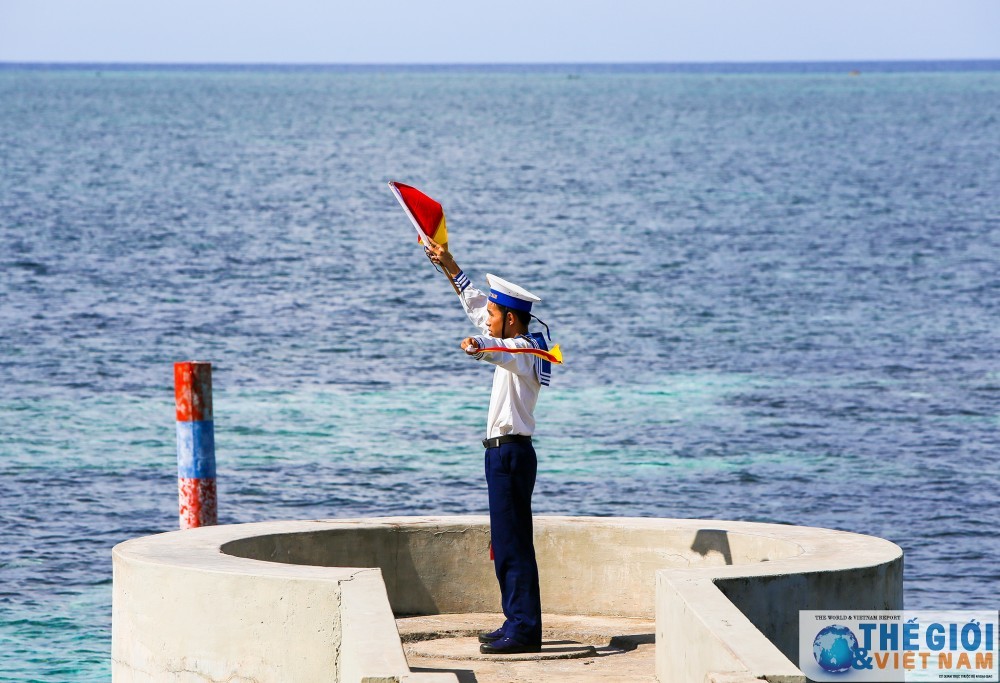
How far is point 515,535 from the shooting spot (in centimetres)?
802

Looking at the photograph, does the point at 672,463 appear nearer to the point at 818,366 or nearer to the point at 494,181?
the point at 818,366

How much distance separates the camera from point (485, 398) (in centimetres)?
2481

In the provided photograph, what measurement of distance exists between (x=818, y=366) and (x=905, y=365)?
1.58 meters

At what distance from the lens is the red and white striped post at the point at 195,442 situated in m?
9.98

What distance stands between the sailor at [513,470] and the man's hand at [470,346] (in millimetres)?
473

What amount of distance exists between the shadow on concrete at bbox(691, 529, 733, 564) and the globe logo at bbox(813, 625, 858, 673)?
1283 millimetres

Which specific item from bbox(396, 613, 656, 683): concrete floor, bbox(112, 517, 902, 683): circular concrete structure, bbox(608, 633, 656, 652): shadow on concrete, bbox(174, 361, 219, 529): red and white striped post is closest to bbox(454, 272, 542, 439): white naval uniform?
bbox(112, 517, 902, 683): circular concrete structure

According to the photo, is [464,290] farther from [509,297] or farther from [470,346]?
[470,346]

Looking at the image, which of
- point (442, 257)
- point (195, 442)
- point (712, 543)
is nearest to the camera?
point (442, 257)

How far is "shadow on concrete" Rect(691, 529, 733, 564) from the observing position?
28.2ft

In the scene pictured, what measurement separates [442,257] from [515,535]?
57.9 inches

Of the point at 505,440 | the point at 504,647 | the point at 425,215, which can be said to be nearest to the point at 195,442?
the point at 425,215

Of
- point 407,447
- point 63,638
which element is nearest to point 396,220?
point 407,447

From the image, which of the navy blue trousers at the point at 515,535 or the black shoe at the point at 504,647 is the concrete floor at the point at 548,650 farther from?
the navy blue trousers at the point at 515,535
